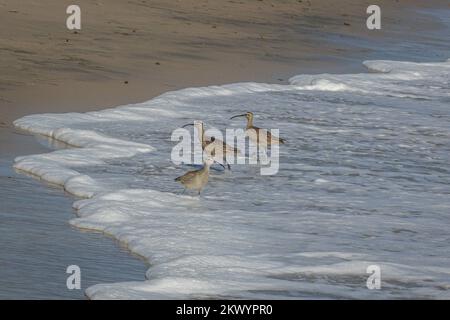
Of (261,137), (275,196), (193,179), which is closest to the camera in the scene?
(193,179)

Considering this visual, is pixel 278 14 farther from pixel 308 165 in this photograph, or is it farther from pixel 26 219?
pixel 26 219

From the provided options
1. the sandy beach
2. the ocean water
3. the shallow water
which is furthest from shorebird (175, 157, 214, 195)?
the shallow water

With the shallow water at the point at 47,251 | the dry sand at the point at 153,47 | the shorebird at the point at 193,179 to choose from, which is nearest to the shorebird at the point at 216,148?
the shorebird at the point at 193,179

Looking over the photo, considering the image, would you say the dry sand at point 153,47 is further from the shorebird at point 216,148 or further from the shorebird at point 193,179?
the shorebird at point 193,179

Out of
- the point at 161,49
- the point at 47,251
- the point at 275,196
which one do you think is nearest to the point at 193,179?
the point at 275,196

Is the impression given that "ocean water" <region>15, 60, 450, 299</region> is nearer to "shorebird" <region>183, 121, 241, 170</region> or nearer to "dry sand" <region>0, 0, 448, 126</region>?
"shorebird" <region>183, 121, 241, 170</region>

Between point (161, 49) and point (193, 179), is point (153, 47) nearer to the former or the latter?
point (161, 49)

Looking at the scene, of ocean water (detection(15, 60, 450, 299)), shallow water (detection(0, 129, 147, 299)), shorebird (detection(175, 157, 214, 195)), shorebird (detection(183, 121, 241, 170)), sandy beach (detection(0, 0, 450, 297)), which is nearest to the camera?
shallow water (detection(0, 129, 147, 299))
